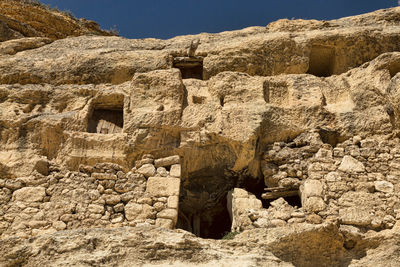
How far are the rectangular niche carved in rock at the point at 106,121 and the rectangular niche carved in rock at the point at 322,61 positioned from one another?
Answer: 3568mm

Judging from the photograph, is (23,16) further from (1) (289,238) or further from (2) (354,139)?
(1) (289,238)

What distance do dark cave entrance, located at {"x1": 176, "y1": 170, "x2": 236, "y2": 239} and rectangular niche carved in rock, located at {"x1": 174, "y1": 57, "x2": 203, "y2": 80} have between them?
2.24 metres

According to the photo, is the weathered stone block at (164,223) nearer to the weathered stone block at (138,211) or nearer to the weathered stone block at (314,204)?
the weathered stone block at (138,211)

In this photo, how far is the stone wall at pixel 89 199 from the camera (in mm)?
6324

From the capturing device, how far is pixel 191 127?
294 inches

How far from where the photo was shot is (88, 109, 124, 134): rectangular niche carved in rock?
809 cm

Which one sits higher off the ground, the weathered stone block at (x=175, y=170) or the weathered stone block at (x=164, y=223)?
the weathered stone block at (x=175, y=170)

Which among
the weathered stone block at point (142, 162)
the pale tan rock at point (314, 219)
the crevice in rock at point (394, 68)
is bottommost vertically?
the pale tan rock at point (314, 219)

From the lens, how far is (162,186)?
269 inches

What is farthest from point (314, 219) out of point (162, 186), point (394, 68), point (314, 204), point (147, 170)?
point (394, 68)

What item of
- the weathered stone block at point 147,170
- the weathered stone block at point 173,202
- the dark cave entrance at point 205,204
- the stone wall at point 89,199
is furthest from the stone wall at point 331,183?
the weathered stone block at point 147,170

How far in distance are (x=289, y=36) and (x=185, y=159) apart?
315 cm

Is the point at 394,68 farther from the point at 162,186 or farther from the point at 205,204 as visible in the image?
the point at 162,186

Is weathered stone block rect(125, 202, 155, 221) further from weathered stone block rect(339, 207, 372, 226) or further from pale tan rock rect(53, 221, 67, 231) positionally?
weathered stone block rect(339, 207, 372, 226)
